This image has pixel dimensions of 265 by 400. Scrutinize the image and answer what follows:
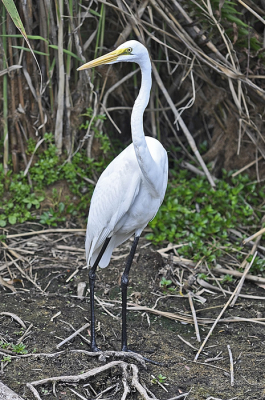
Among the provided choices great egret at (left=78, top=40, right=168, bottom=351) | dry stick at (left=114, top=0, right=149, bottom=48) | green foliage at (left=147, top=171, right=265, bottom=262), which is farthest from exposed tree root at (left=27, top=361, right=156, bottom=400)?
dry stick at (left=114, top=0, right=149, bottom=48)

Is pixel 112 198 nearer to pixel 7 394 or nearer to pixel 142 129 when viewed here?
pixel 142 129

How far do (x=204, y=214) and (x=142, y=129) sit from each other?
5.61ft

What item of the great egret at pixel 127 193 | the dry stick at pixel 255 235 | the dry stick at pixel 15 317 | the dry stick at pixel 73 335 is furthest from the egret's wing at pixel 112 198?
the dry stick at pixel 255 235

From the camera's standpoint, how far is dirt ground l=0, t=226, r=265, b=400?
7.44 ft

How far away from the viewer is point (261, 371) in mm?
2451

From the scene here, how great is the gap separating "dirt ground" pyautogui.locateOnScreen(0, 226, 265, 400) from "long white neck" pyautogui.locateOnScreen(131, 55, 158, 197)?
0.96 meters

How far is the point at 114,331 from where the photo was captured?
2811 millimetres

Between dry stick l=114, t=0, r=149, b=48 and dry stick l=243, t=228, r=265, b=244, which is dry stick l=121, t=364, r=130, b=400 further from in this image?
dry stick l=114, t=0, r=149, b=48

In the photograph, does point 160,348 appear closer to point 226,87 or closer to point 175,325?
point 175,325

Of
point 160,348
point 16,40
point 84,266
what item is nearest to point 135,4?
point 16,40

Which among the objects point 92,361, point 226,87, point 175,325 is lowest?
point 175,325

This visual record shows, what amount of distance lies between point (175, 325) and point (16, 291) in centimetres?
101

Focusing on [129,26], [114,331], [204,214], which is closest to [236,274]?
[204,214]

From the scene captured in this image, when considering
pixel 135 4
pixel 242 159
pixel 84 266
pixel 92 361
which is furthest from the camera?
pixel 242 159
